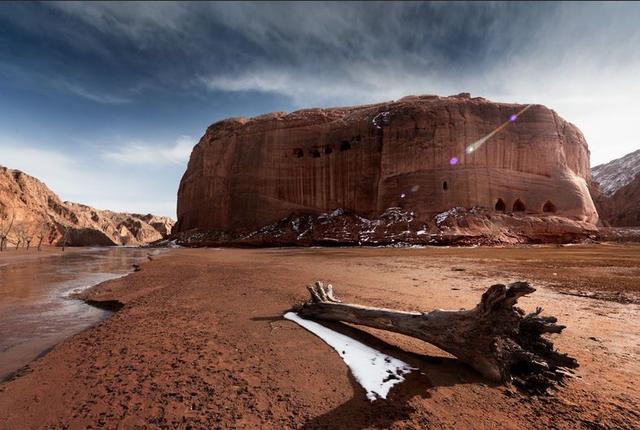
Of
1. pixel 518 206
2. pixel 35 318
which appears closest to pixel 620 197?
pixel 518 206

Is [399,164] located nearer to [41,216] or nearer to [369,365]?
[369,365]

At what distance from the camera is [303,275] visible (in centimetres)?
1144

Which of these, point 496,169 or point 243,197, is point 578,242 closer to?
point 496,169

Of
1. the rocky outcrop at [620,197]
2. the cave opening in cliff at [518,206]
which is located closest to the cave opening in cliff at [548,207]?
the cave opening in cliff at [518,206]

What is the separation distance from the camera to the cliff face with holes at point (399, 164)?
1455 inches

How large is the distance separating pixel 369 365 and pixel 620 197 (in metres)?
81.2

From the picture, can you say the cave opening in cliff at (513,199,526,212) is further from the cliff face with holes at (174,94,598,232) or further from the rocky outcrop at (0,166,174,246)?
the rocky outcrop at (0,166,174,246)

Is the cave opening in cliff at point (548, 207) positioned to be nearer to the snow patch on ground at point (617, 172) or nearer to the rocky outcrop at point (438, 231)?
the rocky outcrop at point (438, 231)

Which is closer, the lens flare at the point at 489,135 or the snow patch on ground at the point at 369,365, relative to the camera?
the snow patch on ground at the point at 369,365

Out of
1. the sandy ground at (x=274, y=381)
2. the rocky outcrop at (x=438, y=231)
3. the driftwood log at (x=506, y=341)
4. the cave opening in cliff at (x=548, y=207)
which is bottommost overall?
the sandy ground at (x=274, y=381)

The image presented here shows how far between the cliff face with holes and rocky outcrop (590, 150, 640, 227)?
11.9 m

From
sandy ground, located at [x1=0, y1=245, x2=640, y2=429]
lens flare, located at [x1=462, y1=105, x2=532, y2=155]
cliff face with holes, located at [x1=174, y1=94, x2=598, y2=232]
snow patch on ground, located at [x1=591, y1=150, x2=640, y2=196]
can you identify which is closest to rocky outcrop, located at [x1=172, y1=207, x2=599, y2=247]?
cliff face with holes, located at [x1=174, y1=94, x2=598, y2=232]

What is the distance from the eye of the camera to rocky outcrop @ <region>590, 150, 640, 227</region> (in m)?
52.4

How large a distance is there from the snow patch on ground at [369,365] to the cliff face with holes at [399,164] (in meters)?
32.2
